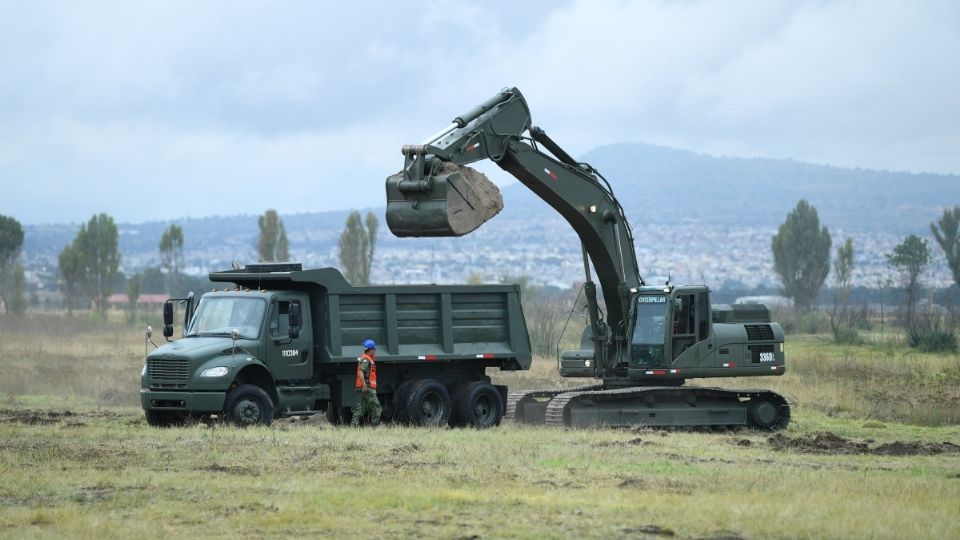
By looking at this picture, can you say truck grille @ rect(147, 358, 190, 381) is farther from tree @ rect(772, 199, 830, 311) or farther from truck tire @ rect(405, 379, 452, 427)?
tree @ rect(772, 199, 830, 311)

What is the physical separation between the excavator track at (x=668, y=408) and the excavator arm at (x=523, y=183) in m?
1.34

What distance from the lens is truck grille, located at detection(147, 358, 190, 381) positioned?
22.8m

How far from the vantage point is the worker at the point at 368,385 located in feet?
76.4

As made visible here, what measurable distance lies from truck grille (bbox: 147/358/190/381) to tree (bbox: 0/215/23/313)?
7117cm

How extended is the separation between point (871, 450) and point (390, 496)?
9.23 m

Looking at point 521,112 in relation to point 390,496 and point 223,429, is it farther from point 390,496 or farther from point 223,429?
point 390,496

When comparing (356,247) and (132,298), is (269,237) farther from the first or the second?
(132,298)

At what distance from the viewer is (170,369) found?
23.0 m

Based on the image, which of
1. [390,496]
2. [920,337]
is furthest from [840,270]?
[390,496]

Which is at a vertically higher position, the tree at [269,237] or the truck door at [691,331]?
the tree at [269,237]

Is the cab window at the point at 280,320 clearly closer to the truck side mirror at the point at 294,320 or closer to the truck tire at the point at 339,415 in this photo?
the truck side mirror at the point at 294,320

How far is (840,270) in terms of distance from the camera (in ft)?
355

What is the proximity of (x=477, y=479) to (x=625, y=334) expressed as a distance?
32.4 ft

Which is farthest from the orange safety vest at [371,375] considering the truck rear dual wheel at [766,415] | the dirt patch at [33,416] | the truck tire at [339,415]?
the truck rear dual wheel at [766,415]
